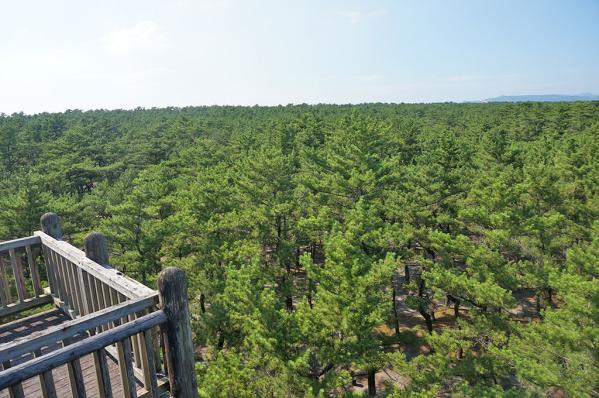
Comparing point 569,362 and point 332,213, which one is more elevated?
point 332,213

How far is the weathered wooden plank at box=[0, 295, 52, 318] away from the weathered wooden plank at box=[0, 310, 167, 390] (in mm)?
3392

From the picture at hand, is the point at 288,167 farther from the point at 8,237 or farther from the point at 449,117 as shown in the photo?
the point at 449,117

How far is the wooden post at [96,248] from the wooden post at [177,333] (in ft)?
4.57

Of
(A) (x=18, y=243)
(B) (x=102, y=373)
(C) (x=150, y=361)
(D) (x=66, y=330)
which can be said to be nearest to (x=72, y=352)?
(D) (x=66, y=330)

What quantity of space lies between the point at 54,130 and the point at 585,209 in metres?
70.6

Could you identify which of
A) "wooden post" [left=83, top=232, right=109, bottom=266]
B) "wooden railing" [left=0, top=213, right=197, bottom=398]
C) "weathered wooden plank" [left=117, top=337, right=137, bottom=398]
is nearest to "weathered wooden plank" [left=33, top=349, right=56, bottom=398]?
"wooden railing" [left=0, top=213, right=197, bottom=398]

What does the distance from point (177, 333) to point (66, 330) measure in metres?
0.84

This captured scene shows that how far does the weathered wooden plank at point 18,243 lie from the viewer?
5.23m

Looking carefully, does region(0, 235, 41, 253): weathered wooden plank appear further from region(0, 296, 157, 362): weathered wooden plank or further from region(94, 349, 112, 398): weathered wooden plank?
region(94, 349, 112, 398): weathered wooden plank

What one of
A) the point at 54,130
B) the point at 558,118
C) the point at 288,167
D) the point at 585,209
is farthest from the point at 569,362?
the point at 54,130

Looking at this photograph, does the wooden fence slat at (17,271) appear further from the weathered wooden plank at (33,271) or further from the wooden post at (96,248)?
the wooden post at (96,248)

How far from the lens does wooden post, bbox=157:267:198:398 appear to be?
3.37 metres

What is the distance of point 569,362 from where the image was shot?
10.1 m

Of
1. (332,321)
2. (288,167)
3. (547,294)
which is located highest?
(288,167)
